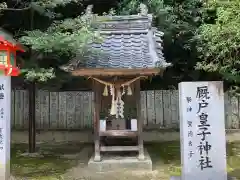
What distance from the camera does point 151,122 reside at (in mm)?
14742

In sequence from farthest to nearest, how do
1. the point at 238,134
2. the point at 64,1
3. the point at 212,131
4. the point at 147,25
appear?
1. the point at 238,134
2. the point at 147,25
3. the point at 64,1
4. the point at 212,131

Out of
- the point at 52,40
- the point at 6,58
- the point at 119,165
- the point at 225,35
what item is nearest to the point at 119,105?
the point at 119,165

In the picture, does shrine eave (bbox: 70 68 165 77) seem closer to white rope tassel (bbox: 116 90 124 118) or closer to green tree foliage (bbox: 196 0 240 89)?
white rope tassel (bbox: 116 90 124 118)

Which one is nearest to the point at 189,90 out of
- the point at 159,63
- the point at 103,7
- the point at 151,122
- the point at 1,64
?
the point at 159,63

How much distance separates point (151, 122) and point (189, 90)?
7171 millimetres

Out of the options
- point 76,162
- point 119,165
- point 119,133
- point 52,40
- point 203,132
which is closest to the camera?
point 203,132

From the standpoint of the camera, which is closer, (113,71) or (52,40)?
(52,40)

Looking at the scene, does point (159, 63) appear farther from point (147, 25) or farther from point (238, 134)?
point (238, 134)

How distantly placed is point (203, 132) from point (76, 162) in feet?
15.4

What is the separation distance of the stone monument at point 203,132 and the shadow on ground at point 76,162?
1.57 metres

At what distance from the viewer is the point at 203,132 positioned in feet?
25.1

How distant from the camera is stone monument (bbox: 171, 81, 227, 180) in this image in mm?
7605

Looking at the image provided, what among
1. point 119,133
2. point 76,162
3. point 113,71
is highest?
point 113,71

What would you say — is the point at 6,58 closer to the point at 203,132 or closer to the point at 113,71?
the point at 113,71
